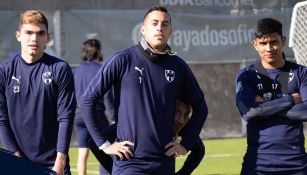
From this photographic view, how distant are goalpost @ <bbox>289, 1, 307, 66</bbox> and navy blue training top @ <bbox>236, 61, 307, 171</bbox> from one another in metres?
1.71

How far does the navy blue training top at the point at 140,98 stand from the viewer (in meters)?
6.42

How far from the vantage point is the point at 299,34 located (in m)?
9.08

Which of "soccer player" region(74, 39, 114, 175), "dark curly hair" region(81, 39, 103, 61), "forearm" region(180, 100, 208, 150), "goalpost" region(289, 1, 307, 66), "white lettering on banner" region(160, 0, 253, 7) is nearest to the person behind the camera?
"forearm" region(180, 100, 208, 150)

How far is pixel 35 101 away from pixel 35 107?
5 centimetres

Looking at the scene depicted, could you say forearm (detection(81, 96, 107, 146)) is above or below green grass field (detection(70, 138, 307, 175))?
above

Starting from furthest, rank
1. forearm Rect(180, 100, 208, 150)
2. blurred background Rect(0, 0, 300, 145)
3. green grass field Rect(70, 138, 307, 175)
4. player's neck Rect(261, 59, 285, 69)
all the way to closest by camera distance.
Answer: blurred background Rect(0, 0, 300, 145), green grass field Rect(70, 138, 307, 175), player's neck Rect(261, 59, 285, 69), forearm Rect(180, 100, 208, 150)

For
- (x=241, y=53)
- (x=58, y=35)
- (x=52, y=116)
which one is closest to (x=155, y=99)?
(x=52, y=116)

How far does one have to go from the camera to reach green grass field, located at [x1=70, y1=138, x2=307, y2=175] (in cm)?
1416

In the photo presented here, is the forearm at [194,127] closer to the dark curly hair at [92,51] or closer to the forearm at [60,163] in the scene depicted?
the forearm at [60,163]

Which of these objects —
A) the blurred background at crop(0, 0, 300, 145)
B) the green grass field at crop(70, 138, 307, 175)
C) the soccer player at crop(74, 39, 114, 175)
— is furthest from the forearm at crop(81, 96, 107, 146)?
the blurred background at crop(0, 0, 300, 145)

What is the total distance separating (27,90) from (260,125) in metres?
1.82

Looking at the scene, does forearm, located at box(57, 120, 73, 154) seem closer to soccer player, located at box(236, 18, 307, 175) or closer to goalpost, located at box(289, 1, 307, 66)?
soccer player, located at box(236, 18, 307, 175)

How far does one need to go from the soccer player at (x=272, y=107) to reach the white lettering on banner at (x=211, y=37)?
11070mm

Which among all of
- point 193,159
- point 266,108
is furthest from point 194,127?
point 266,108
